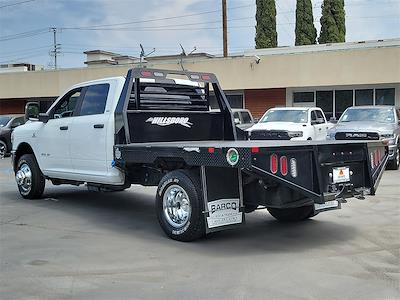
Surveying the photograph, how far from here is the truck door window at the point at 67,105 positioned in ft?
28.8

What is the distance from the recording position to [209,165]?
233 inches

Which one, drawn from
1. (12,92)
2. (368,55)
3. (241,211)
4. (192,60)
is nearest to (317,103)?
(368,55)

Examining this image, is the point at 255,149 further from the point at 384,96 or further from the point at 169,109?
the point at 384,96

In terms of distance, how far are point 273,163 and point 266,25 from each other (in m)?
34.3

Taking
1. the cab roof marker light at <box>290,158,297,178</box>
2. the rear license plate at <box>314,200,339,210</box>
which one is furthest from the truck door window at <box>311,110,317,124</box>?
the cab roof marker light at <box>290,158,297,178</box>

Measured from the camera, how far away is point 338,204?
269 inches

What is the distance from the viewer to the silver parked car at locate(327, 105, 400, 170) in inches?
555

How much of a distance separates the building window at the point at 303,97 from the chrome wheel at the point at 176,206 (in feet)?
70.9

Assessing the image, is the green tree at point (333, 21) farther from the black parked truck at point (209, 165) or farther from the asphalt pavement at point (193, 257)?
the black parked truck at point (209, 165)

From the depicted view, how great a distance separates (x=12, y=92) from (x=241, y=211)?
30410 mm

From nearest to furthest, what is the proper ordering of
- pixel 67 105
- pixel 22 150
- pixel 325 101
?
pixel 67 105, pixel 22 150, pixel 325 101

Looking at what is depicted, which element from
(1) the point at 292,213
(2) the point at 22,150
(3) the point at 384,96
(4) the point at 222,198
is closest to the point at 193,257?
(4) the point at 222,198

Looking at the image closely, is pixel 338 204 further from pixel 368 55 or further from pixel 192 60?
pixel 192 60

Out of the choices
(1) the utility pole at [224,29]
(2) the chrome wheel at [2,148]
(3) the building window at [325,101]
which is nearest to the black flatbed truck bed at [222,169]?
(2) the chrome wheel at [2,148]
